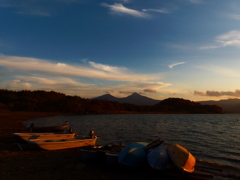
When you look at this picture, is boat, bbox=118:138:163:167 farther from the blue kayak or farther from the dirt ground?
the dirt ground

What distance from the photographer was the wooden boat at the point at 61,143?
59.7ft

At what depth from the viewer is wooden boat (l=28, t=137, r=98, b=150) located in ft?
59.7

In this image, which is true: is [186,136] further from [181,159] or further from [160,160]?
[160,160]

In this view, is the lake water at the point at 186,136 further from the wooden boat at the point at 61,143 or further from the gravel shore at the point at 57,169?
the gravel shore at the point at 57,169

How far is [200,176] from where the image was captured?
478 inches

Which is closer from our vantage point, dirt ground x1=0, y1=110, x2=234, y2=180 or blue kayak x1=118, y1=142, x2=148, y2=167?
dirt ground x1=0, y1=110, x2=234, y2=180

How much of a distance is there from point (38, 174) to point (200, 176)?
→ 35.1ft

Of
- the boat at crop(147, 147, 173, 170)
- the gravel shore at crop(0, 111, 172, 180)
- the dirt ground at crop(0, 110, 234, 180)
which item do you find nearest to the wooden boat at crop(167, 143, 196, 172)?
the boat at crop(147, 147, 173, 170)

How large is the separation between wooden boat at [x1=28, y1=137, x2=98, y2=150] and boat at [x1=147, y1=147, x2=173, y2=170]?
32.8 ft

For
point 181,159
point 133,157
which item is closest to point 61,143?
Answer: point 133,157

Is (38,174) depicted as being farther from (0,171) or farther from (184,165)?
(184,165)

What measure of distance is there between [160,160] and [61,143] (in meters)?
11.2

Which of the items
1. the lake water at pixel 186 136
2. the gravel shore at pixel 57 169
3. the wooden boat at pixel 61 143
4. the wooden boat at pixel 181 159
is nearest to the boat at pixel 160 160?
the wooden boat at pixel 181 159

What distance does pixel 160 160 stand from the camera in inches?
487
